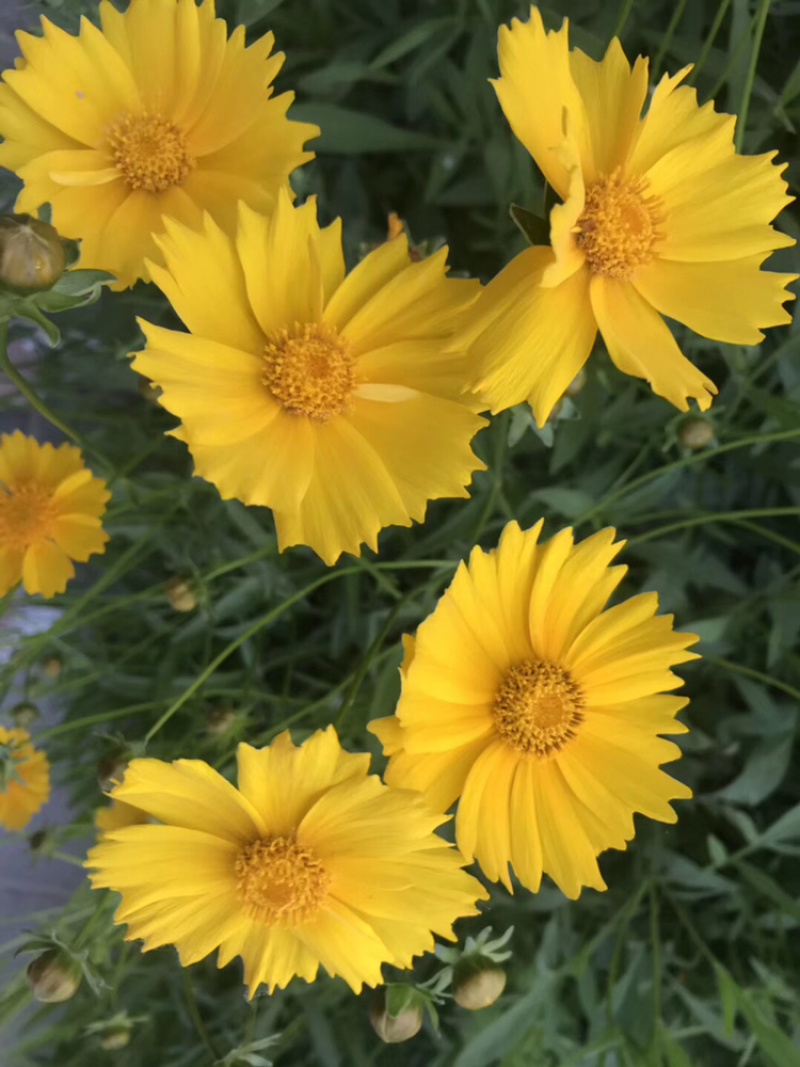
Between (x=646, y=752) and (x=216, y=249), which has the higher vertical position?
(x=216, y=249)

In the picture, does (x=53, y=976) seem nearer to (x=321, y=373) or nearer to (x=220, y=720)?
(x=220, y=720)

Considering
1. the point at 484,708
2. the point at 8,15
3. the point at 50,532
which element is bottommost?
the point at 484,708

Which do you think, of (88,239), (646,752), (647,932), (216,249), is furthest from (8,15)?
(647,932)

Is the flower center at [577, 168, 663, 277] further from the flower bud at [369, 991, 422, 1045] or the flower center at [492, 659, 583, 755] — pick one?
the flower bud at [369, 991, 422, 1045]

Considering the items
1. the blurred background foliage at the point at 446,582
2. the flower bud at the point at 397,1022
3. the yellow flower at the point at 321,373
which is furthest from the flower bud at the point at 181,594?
the flower bud at the point at 397,1022

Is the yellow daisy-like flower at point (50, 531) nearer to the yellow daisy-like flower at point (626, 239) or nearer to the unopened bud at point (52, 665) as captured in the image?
the unopened bud at point (52, 665)

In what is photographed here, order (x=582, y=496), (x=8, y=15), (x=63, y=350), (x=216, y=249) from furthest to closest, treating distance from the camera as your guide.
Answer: (x=63, y=350) → (x=8, y=15) → (x=582, y=496) → (x=216, y=249)

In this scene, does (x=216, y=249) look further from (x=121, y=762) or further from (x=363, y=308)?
(x=121, y=762)

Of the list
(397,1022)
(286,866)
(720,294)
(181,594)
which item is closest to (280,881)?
(286,866)
